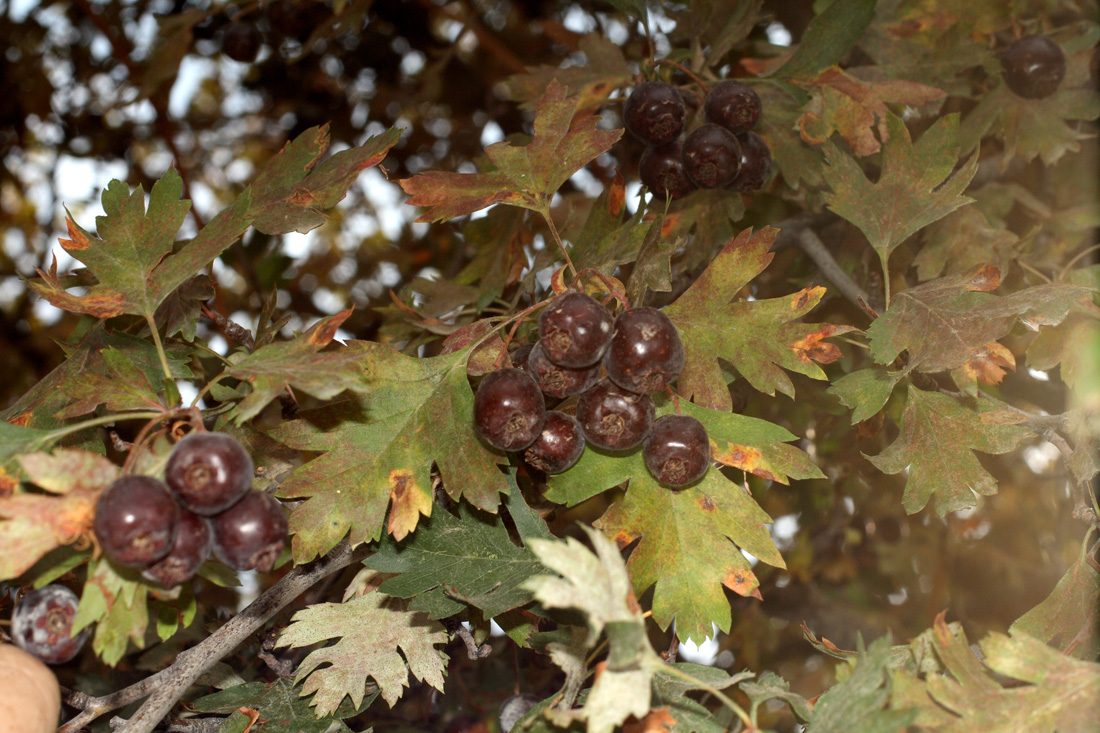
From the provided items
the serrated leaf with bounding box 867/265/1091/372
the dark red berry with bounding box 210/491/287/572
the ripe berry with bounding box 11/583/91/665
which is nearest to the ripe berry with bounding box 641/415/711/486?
the serrated leaf with bounding box 867/265/1091/372

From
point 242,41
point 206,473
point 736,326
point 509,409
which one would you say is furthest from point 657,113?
point 242,41

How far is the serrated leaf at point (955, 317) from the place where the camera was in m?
1.36

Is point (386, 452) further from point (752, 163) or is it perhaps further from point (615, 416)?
point (752, 163)

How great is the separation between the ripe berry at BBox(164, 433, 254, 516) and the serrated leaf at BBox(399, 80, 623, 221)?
0.61m

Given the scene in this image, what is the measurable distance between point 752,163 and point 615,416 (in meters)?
0.78

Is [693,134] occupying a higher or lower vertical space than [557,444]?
higher

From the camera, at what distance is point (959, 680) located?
111cm

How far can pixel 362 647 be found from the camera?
4.81 ft

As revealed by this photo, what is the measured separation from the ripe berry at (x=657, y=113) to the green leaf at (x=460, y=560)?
0.85 meters

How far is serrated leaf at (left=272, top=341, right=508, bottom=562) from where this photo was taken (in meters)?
1.24

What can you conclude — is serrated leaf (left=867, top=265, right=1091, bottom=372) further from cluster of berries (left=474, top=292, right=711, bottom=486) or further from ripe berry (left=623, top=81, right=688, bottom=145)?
ripe berry (left=623, top=81, right=688, bottom=145)

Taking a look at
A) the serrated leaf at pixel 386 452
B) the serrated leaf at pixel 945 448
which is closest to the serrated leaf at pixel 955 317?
the serrated leaf at pixel 945 448

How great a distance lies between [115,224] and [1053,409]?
2.21 meters

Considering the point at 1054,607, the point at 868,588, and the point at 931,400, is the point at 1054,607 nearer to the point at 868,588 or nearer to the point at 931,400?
the point at 931,400
